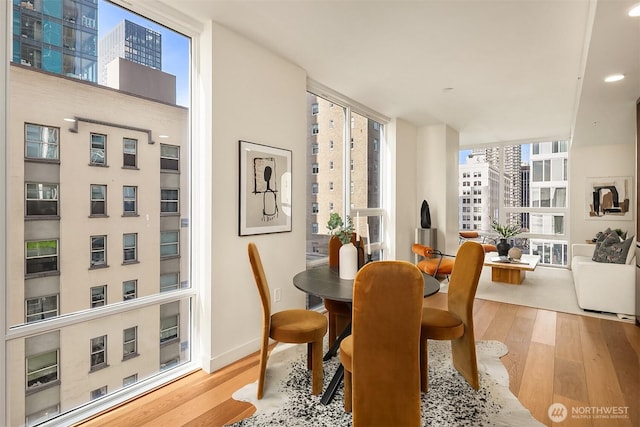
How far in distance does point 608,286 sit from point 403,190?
2.90 m

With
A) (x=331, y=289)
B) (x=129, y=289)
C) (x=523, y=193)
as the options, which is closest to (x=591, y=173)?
(x=523, y=193)

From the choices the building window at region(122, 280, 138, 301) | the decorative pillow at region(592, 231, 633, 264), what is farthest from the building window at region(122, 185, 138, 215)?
the decorative pillow at region(592, 231, 633, 264)

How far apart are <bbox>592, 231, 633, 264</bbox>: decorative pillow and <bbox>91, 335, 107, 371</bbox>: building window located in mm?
5395

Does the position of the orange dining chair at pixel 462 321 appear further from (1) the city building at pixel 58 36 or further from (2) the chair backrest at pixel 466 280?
(1) the city building at pixel 58 36

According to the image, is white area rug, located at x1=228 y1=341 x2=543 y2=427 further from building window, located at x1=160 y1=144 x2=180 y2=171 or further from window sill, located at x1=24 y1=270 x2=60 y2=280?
building window, located at x1=160 y1=144 x2=180 y2=171

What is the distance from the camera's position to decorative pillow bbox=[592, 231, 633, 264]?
413 cm

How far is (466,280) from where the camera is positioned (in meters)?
2.35

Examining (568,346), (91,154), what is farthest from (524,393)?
(91,154)

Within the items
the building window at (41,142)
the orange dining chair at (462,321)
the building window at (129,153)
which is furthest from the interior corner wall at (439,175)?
the building window at (41,142)

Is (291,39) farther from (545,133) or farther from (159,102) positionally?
(545,133)

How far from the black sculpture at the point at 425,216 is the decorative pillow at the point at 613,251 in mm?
2255

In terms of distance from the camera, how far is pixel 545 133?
6609 millimetres

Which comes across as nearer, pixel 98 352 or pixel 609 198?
pixel 98 352

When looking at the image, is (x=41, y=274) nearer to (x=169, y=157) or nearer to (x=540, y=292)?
(x=169, y=157)
